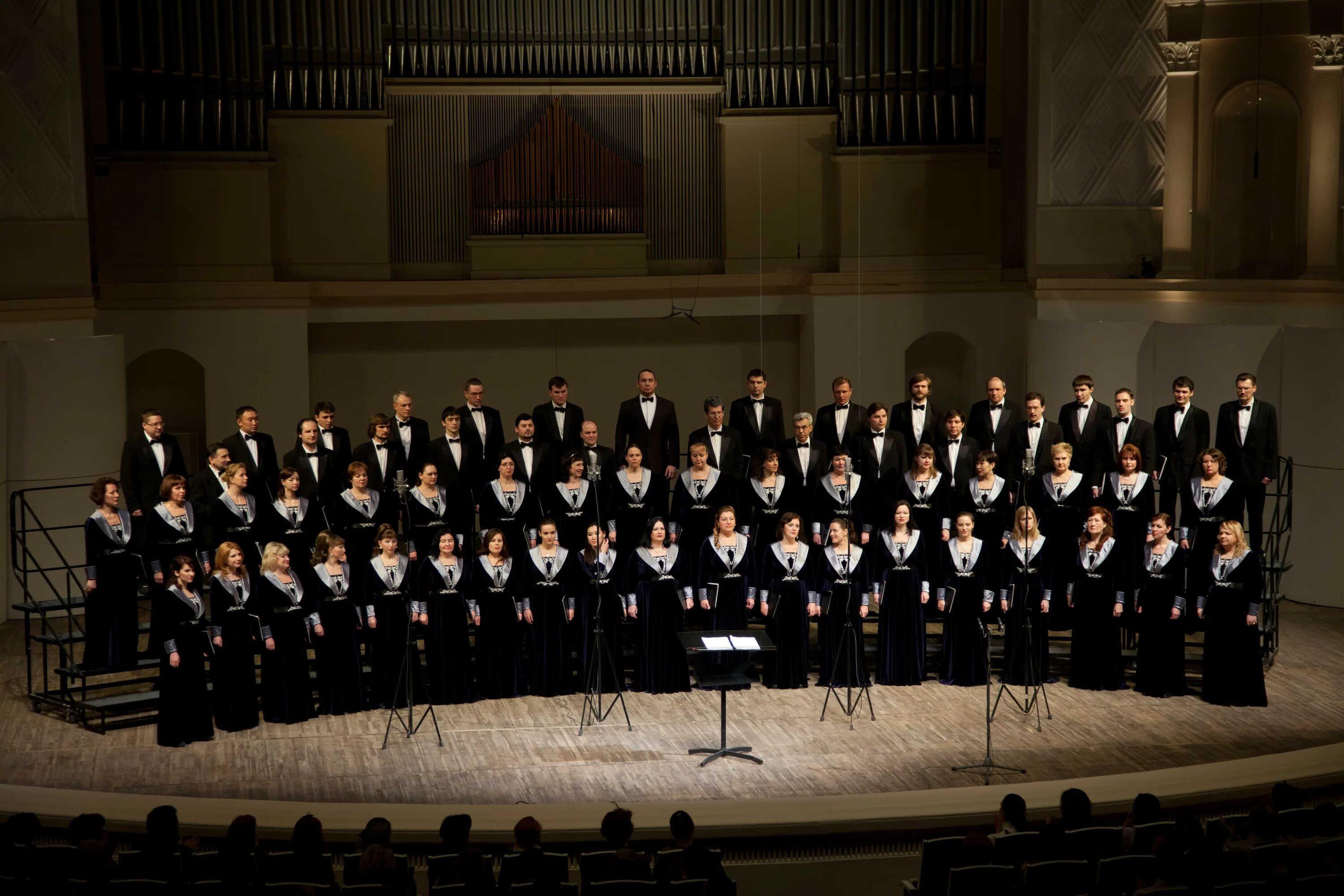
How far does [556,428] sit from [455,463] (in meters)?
0.77

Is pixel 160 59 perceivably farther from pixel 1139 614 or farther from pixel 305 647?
pixel 1139 614

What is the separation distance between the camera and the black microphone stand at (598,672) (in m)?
8.91

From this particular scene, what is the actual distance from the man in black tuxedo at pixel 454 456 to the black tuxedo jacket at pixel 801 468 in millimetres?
1951

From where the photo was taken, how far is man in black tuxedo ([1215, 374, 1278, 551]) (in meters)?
9.78

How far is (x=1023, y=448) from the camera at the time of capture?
33.1 feet

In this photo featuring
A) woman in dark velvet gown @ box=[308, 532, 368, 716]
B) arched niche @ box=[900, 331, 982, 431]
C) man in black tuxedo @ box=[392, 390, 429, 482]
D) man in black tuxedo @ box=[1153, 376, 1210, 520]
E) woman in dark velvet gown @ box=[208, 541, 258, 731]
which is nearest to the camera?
woman in dark velvet gown @ box=[208, 541, 258, 731]

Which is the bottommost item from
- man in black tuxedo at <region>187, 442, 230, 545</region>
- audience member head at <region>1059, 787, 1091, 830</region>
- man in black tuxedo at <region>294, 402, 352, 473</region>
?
audience member head at <region>1059, 787, 1091, 830</region>

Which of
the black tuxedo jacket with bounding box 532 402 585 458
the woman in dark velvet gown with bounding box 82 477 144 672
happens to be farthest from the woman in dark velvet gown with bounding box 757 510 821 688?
the woman in dark velvet gown with bounding box 82 477 144 672

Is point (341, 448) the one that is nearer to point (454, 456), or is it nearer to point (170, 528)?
point (454, 456)

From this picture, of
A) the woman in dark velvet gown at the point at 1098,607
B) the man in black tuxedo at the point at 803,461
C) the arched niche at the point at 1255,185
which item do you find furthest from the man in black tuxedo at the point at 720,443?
the arched niche at the point at 1255,185

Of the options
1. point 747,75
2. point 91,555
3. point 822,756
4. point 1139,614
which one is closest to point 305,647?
point 91,555

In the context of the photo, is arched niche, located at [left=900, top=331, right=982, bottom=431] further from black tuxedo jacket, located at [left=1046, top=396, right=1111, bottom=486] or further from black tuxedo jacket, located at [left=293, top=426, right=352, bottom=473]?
black tuxedo jacket, located at [left=293, top=426, right=352, bottom=473]

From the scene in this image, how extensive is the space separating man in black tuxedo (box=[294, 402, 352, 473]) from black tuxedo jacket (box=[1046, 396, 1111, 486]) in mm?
4382

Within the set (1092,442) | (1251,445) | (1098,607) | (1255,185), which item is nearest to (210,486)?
(1098,607)
